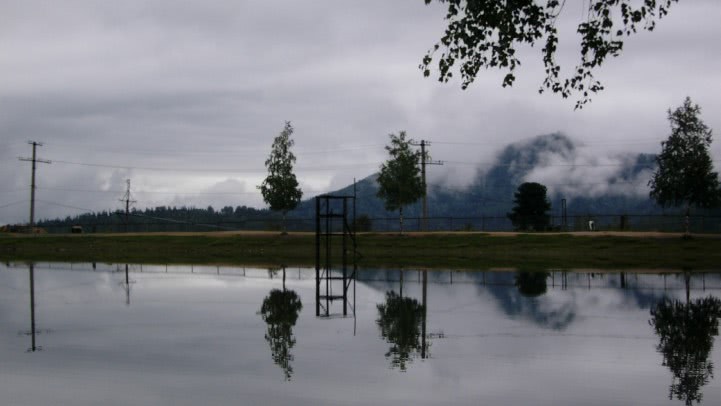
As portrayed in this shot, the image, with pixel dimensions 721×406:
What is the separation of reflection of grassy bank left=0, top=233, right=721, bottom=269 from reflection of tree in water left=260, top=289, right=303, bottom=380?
66.4ft

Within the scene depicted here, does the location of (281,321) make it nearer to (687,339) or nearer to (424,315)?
(424,315)

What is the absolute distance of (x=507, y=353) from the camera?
593 inches

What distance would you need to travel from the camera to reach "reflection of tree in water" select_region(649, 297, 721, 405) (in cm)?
1246

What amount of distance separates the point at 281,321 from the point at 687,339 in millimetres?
9706

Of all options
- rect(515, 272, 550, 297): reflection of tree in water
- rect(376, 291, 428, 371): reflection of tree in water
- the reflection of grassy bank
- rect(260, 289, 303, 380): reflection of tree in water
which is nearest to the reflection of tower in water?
rect(260, 289, 303, 380): reflection of tree in water

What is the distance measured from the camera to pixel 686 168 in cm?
5606

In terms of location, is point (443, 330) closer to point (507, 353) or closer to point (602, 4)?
point (507, 353)

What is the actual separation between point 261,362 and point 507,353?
15.7 ft

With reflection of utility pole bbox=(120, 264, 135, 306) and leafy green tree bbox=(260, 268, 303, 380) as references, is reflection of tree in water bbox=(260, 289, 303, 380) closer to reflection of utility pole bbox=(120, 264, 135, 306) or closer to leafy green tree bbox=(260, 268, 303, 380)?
leafy green tree bbox=(260, 268, 303, 380)

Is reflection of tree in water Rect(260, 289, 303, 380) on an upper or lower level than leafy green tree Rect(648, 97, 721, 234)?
lower

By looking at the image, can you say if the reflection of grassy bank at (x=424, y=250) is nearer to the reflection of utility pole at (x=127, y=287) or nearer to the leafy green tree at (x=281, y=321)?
the reflection of utility pole at (x=127, y=287)

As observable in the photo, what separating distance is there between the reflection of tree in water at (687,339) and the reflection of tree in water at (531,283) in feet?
15.3

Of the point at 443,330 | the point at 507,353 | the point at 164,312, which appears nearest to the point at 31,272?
the point at 164,312

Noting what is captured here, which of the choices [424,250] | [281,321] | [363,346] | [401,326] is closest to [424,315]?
[401,326]
